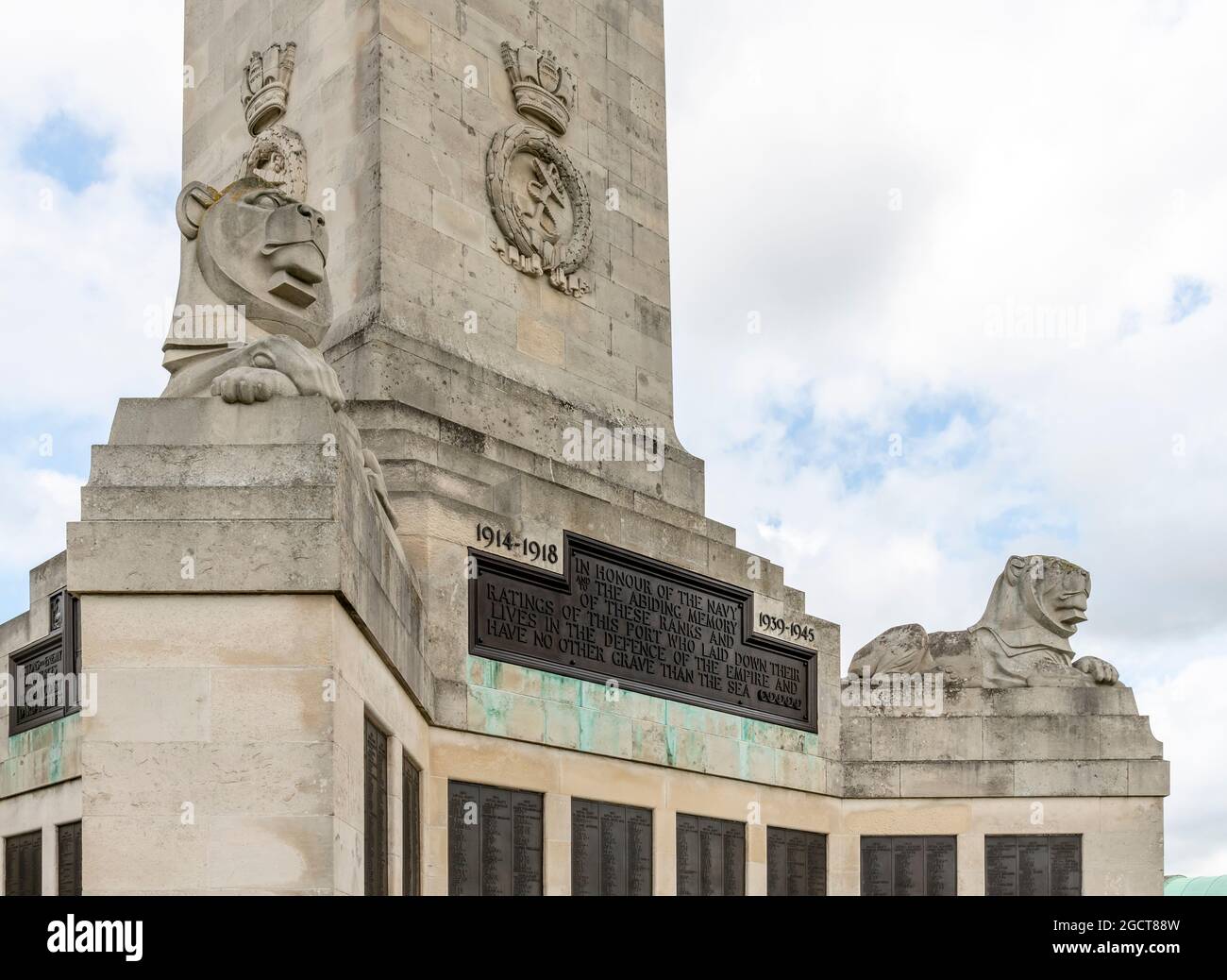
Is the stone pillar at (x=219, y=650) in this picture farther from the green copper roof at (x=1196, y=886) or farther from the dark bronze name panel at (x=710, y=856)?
the green copper roof at (x=1196, y=886)

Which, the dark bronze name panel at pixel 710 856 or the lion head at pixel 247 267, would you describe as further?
the dark bronze name panel at pixel 710 856

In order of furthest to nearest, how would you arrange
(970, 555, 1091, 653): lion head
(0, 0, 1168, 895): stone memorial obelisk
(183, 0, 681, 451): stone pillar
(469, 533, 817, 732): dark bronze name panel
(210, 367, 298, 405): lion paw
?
(970, 555, 1091, 653): lion head < (183, 0, 681, 451): stone pillar < (469, 533, 817, 732): dark bronze name panel < (210, 367, 298, 405): lion paw < (0, 0, 1168, 895): stone memorial obelisk

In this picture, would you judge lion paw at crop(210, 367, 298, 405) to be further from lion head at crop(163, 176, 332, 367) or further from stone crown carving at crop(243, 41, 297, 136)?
stone crown carving at crop(243, 41, 297, 136)

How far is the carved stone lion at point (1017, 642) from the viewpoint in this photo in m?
19.5

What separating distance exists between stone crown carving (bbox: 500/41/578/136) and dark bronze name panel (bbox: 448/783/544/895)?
27.6 feet

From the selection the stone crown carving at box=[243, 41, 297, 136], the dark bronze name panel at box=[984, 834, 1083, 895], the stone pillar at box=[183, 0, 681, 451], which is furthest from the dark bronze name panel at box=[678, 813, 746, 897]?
the stone crown carving at box=[243, 41, 297, 136]

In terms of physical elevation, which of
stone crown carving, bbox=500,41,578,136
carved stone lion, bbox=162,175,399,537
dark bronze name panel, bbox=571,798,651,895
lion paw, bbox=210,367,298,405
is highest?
stone crown carving, bbox=500,41,578,136

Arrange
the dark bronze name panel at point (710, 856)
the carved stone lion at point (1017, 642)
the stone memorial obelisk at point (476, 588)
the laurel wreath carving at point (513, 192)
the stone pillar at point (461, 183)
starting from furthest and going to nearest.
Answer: the carved stone lion at point (1017, 642)
the laurel wreath carving at point (513, 192)
the stone pillar at point (461, 183)
the dark bronze name panel at point (710, 856)
the stone memorial obelisk at point (476, 588)

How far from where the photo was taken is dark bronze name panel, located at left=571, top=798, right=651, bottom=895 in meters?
15.0

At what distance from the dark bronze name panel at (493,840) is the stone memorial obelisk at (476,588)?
Result: 0.04 metres

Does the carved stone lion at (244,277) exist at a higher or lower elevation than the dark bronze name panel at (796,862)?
higher

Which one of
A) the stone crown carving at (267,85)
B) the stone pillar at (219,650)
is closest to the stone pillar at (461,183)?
the stone crown carving at (267,85)

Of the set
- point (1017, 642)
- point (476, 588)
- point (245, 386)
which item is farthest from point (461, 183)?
point (1017, 642)
